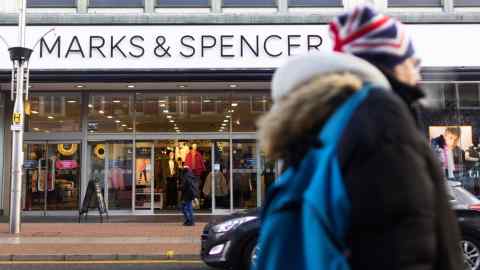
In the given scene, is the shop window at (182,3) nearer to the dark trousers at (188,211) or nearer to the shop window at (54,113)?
the shop window at (54,113)

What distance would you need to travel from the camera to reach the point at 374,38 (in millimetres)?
1842

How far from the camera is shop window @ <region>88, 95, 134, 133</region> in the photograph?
61.8 ft

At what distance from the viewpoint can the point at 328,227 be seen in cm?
154

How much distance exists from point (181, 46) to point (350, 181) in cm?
1582

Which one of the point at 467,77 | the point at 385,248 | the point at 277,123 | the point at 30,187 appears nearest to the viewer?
the point at 385,248

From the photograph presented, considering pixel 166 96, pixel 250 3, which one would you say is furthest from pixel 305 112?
pixel 166 96

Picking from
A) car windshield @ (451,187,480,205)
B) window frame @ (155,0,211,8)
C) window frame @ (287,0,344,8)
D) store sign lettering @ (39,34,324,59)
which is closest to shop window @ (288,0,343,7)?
window frame @ (287,0,344,8)

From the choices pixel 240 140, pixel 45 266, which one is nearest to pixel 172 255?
pixel 45 266

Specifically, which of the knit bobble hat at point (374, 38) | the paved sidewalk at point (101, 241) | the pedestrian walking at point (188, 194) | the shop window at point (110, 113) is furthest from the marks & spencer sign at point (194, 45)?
the knit bobble hat at point (374, 38)

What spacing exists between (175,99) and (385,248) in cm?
1766

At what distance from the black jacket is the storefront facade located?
50.2 feet

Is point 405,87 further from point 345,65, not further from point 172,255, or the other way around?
point 172,255

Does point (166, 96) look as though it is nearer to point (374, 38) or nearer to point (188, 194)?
point (188, 194)

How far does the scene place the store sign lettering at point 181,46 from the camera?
1691 cm
